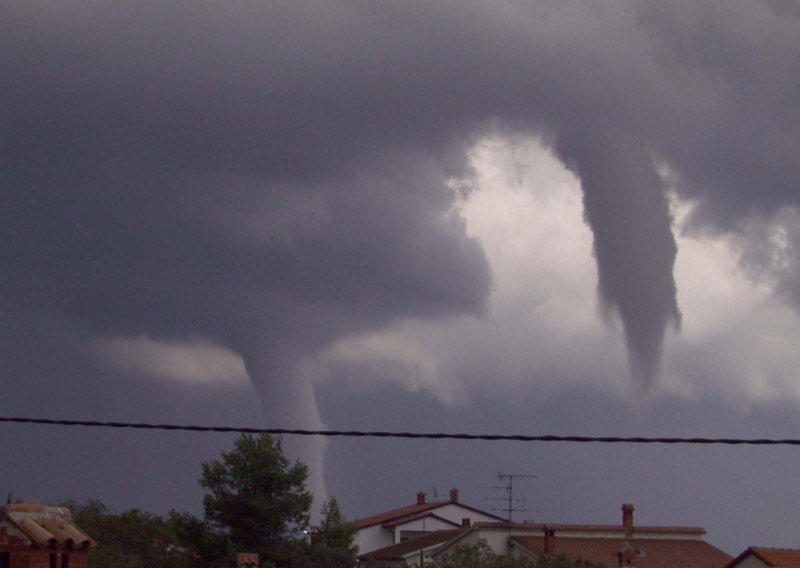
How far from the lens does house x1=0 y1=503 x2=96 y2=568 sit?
23.7 meters

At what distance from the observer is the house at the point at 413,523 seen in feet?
341

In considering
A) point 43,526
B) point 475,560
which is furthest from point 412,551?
point 43,526

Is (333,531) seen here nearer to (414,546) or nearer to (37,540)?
(414,546)

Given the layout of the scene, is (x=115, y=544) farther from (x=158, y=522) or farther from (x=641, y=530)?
(x=641, y=530)

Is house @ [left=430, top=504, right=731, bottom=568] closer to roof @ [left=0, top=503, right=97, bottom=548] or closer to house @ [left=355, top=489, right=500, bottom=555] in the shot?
house @ [left=355, top=489, right=500, bottom=555]

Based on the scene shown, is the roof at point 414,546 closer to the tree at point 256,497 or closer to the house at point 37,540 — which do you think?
the tree at point 256,497

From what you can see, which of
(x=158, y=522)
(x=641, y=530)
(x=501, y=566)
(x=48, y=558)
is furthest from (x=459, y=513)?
(x=48, y=558)

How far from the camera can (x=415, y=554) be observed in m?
76.1

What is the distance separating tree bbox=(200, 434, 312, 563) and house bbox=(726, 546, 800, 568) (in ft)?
110

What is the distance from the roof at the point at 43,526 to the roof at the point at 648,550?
42.9 meters

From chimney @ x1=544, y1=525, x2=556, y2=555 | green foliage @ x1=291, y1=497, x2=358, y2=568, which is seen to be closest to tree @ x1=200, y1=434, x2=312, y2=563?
green foliage @ x1=291, y1=497, x2=358, y2=568

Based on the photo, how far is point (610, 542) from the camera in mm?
69750

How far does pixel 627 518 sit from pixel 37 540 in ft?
173

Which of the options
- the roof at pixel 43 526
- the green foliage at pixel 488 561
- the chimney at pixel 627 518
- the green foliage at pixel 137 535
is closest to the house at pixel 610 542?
the chimney at pixel 627 518
